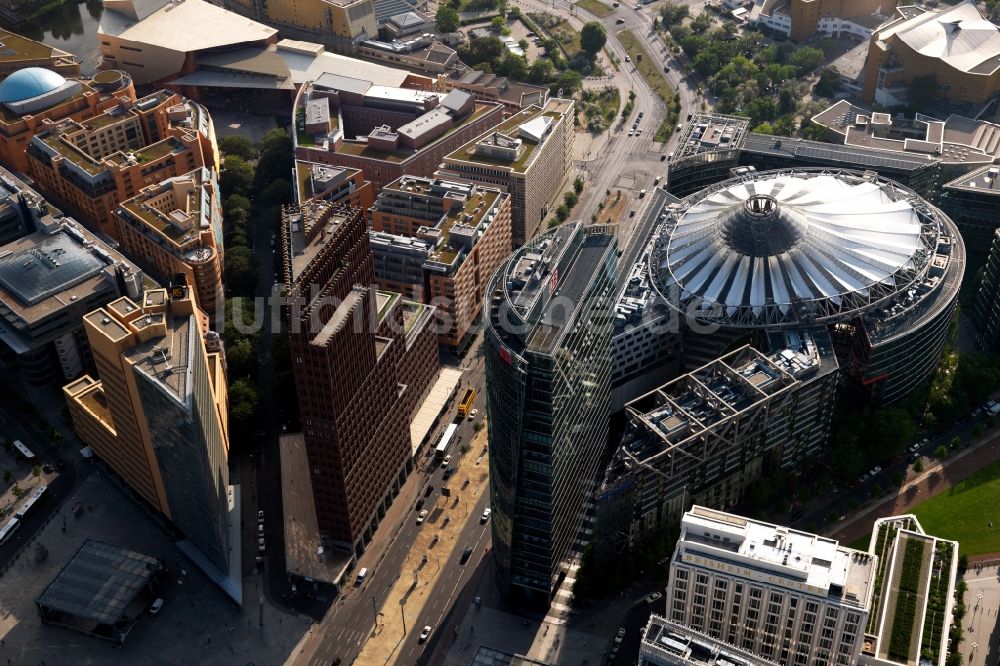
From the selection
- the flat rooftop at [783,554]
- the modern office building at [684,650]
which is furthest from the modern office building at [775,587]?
the modern office building at [684,650]


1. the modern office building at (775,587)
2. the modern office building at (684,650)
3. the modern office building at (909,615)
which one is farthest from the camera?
the modern office building at (909,615)

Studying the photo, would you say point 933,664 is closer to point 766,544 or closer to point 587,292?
point 766,544

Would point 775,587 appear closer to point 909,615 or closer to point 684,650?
point 684,650

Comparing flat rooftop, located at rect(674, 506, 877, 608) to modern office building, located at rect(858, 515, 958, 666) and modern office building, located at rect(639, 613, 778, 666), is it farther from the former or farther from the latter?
modern office building, located at rect(639, 613, 778, 666)

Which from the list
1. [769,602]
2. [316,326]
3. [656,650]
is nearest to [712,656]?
[656,650]

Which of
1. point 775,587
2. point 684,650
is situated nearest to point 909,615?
point 775,587

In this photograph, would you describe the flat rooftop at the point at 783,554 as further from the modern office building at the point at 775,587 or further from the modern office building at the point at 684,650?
the modern office building at the point at 684,650
